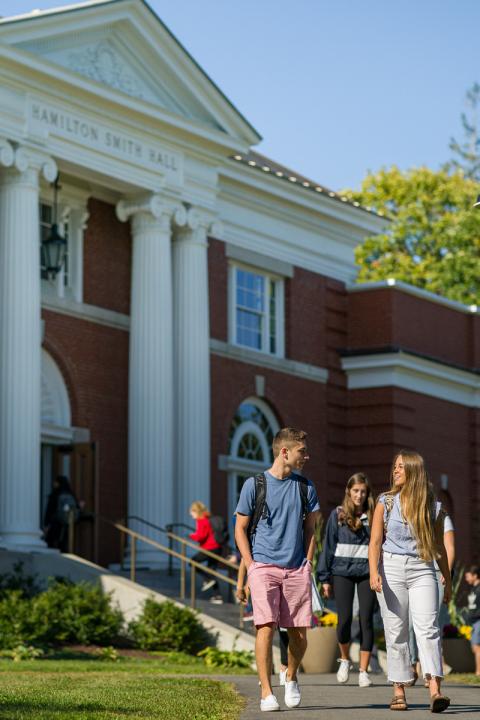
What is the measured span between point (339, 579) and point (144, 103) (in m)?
14.6

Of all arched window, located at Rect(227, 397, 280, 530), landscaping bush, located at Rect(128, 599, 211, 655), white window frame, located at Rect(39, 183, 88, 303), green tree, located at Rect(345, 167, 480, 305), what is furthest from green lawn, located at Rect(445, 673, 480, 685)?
green tree, located at Rect(345, 167, 480, 305)

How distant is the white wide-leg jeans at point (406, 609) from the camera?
11133mm

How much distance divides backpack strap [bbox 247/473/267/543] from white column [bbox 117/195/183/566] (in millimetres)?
15591

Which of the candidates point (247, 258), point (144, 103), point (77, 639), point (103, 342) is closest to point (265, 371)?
point (247, 258)

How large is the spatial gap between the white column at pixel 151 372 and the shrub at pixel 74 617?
511cm

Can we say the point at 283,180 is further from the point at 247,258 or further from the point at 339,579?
the point at 339,579

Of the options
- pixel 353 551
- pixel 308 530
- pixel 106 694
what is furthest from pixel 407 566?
pixel 353 551

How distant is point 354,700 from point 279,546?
Result: 6.32 feet

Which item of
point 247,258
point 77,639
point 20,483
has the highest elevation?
point 247,258

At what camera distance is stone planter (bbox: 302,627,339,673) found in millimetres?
18938

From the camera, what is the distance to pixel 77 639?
20.9 meters

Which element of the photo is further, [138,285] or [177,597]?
[138,285]

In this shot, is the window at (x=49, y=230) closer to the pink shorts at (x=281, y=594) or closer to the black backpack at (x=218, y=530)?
the black backpack at (x=218, y=530)

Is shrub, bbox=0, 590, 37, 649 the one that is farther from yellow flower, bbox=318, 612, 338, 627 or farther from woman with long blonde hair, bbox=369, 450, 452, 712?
woman with long blonde hair, bbox=369, 450, 452, 712
